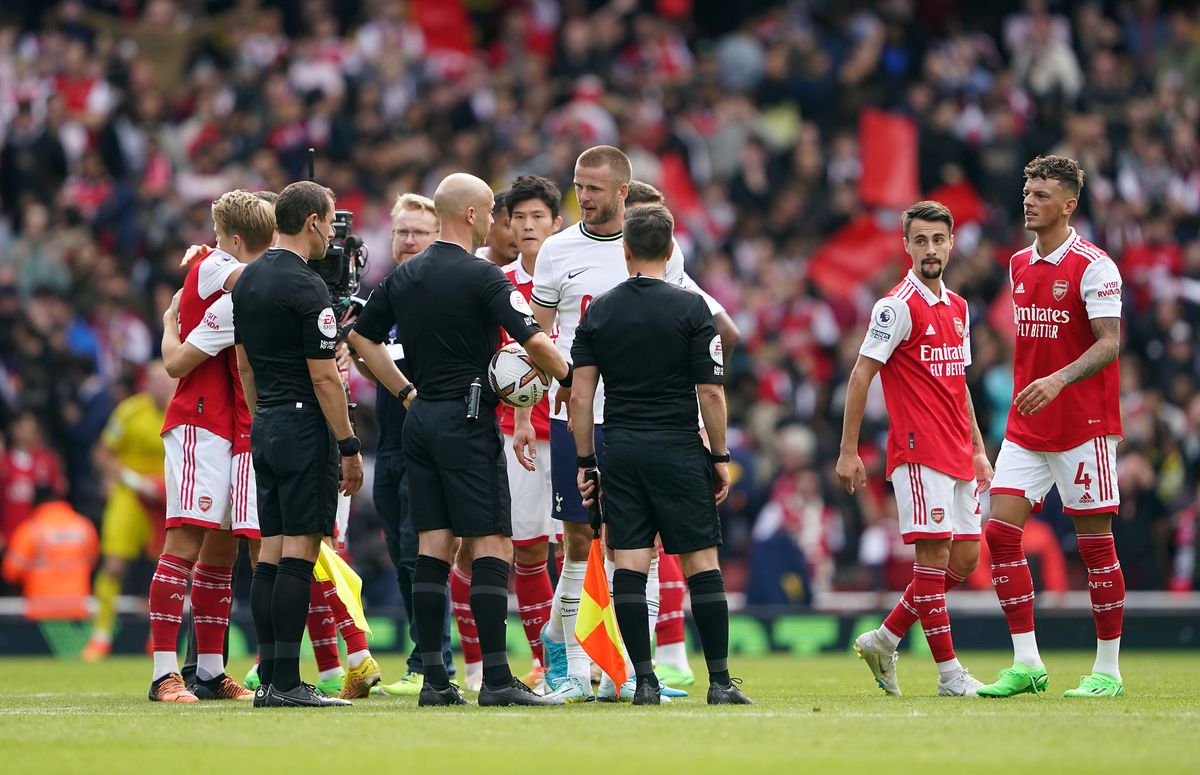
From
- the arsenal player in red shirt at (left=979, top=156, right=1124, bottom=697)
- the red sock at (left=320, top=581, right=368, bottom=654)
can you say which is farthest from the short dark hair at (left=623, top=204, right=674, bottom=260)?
the red sock at (left=320, top=581, right=368, bottom=654)

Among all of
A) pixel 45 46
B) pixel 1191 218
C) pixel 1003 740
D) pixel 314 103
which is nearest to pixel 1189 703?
pixel 1003 740

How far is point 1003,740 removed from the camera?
7551mm

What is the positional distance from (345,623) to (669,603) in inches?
83.9

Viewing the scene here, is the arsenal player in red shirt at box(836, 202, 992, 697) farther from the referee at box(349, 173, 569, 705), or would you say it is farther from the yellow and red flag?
the referee at box(349, 173, 569, 705)

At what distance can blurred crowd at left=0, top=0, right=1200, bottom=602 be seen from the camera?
18297 millimetres

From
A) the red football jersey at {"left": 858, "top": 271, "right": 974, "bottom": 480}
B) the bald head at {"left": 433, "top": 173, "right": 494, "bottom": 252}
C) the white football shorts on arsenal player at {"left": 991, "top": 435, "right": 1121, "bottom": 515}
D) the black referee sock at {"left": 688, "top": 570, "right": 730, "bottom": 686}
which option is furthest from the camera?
the white football shorts on arsenal player at {"left": 991, "top": 435, "right": 1121, "bottom": 515}

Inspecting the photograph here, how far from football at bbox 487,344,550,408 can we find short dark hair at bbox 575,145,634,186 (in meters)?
1.23

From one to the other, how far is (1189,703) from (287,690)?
481cm

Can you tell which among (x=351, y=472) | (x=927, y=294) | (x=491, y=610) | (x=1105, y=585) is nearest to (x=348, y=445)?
(x=351, y=472)

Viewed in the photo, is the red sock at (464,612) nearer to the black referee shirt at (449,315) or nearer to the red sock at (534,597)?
the red sock at (534,597)

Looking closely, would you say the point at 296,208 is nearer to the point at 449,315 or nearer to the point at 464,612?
the point at 449,315

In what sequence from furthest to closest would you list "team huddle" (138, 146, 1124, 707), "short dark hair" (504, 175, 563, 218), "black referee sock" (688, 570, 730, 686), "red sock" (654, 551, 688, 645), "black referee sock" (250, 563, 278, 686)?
"red sock" (654, 551, 688, 645), "short dark hair" (504, 175, 563, 218), "black referee sock" (250, 563, 278, 686), "team huddle" (138, 146, 1124, 707), "black referee sock" (688, 570, 730, 686)

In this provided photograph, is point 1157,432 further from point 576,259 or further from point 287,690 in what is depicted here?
point 287,690

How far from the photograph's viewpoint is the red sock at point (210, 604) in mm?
10242
